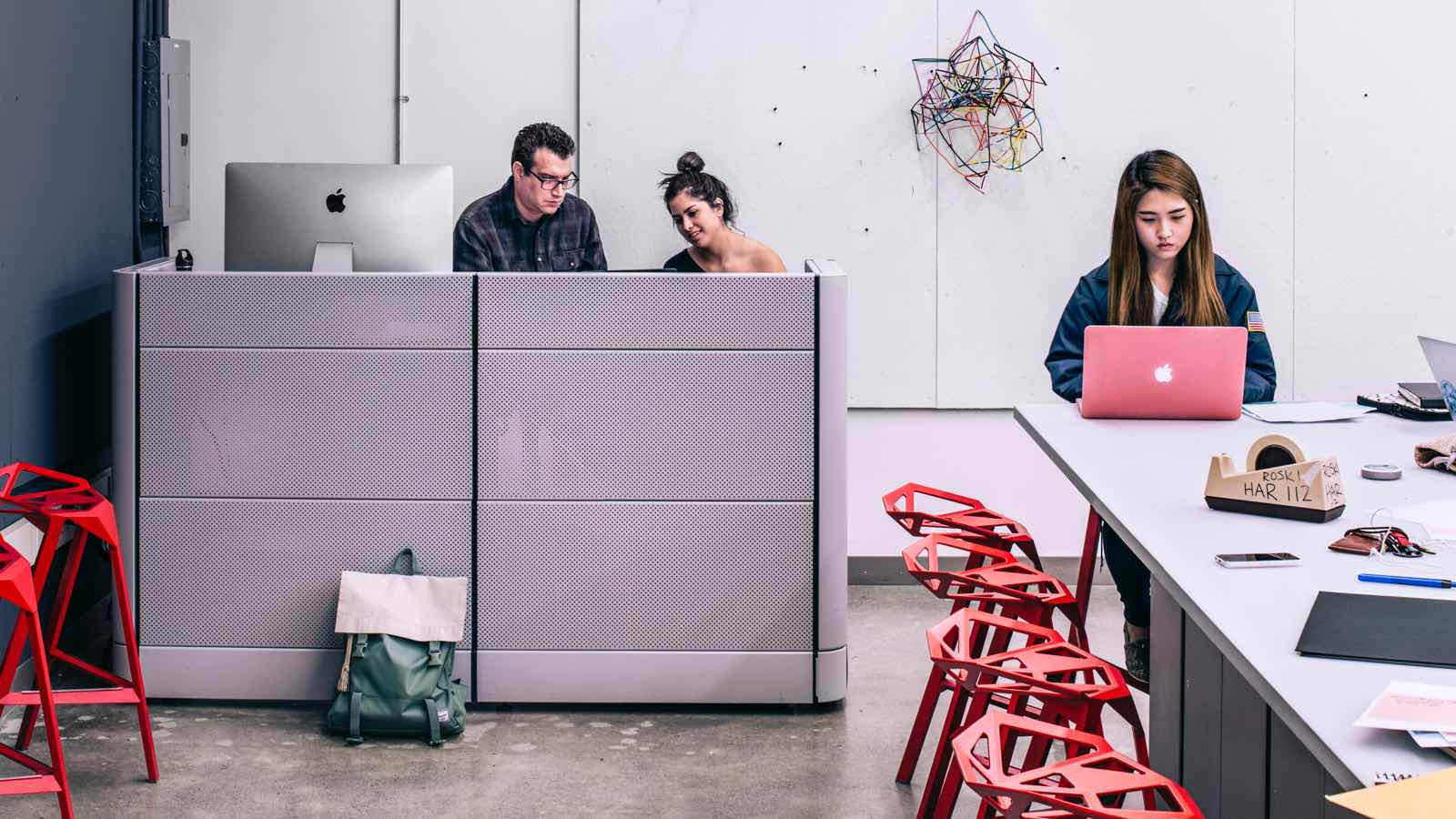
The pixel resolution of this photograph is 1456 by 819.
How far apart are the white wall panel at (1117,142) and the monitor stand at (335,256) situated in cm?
208

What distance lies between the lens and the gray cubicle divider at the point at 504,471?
12.3 feet

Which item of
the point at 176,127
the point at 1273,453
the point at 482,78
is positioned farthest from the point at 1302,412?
the point at 176,127

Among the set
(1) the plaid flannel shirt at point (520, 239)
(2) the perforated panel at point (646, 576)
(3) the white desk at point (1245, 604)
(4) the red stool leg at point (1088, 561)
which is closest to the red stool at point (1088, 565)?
(4) the red stool leg at point (1088, 561)

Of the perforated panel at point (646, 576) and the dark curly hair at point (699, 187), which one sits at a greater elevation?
the dark curly hair at point (699, 187)

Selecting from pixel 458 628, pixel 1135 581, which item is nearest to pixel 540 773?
pixel 458 628

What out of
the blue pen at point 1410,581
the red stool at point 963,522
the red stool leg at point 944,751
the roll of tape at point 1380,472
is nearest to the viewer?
the blue pen at point 1410,581

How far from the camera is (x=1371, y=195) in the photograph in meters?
4.99

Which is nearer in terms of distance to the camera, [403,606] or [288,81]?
[403,606]

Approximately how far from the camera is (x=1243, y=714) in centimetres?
235

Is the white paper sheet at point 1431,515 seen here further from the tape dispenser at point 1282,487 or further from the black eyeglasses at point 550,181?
the black eyeglasses at point 550,181

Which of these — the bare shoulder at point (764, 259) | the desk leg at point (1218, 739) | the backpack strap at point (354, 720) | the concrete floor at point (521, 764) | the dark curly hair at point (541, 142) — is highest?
the dark curly hair at point (541, 142)

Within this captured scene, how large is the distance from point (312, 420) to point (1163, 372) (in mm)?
2038

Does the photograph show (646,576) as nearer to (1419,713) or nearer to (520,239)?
(520,239)

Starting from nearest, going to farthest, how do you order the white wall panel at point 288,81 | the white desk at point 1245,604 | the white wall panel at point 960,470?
1. the white desk at point 1245,604
2. the white wall panel at point 288,81
3. the white wall panel at point 960,470
